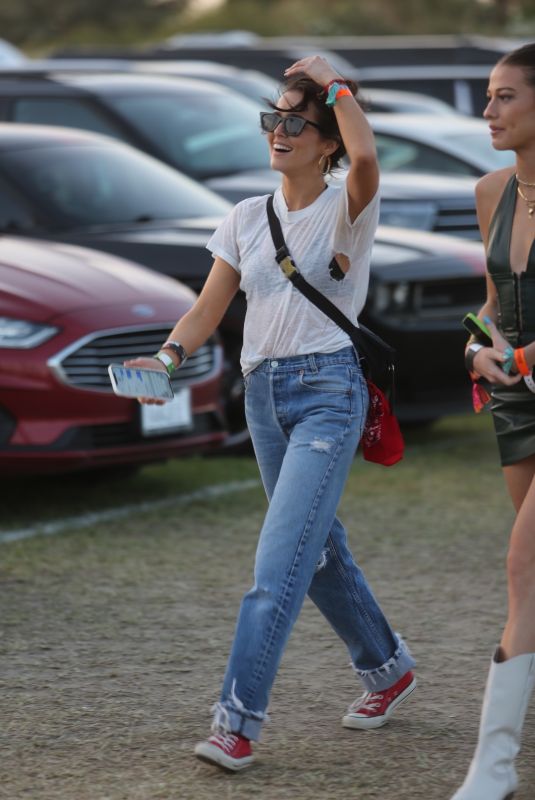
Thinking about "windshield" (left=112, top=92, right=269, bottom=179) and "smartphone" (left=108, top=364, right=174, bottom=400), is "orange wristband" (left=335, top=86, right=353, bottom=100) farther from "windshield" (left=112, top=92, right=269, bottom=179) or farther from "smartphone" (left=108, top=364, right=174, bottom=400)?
"windshield" (left=112, top=92, right=269, bottom=179)

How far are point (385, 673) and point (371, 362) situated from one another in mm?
913

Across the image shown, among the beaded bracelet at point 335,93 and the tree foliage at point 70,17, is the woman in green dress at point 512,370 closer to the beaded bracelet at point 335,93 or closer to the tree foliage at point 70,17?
the beaded bracelet at point 335,93

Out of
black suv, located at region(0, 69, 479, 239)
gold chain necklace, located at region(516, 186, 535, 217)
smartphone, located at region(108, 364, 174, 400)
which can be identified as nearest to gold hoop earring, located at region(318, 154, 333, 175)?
gold chain necklace, located at region(516, 186, 535, 217)

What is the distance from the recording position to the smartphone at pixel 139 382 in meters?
4.24

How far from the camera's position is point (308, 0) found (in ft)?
188

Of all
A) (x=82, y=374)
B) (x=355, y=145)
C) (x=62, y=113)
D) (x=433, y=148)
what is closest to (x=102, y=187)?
(x=62, y=113)

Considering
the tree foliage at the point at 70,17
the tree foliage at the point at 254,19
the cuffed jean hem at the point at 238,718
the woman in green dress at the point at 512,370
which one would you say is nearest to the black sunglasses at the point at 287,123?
the woman in green dress at the point at 512,370

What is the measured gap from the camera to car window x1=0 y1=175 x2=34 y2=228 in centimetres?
877

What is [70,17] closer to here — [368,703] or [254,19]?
[254,19]

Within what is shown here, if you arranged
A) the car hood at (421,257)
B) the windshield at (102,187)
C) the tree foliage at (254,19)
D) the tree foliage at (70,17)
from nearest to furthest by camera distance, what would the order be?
the windshield at (102,187), the car hood at (421,257), the tree foliage at (254,19), the tree foliage at (70,17)

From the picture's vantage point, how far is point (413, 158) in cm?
1374

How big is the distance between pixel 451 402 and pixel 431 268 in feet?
2.48

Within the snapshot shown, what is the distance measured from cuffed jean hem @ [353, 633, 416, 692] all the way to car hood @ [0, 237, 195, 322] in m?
3.11

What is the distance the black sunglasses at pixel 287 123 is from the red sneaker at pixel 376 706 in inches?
61.4
